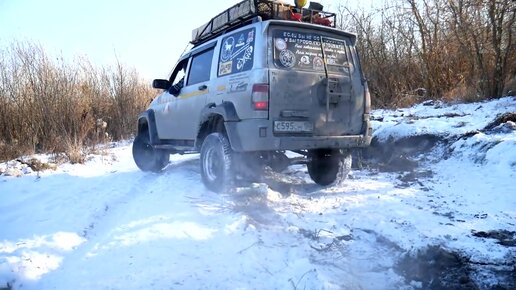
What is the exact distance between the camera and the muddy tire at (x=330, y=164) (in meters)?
5.70

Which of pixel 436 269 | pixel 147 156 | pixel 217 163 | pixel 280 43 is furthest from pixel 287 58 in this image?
pixel 147 156

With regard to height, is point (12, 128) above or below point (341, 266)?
above

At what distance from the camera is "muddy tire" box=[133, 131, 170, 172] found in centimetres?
751

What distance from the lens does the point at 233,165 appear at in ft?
16.7

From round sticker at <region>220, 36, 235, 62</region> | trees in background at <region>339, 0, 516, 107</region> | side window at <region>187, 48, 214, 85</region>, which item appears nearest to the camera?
round sticker at <region>220, 36, 235, 62</region>

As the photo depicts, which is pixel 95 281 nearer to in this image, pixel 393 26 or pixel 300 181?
pixel 300 181

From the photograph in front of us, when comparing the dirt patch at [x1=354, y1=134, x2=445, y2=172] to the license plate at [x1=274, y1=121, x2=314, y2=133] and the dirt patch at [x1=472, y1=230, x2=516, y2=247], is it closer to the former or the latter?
the license plate at [x1=274, y1=121, x2=314, y2=133]

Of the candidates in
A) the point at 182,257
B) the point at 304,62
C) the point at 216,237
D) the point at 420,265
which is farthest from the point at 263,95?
the point at 420,265

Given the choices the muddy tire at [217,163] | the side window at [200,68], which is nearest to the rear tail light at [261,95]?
the muddy tire at [217,163]

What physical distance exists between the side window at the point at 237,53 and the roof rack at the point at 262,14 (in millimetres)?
259

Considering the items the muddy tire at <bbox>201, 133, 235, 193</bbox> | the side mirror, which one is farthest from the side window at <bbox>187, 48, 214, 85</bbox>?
the muddy tire at <bbox>201, 133, 235, 193</bbox>

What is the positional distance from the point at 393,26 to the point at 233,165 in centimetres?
1267

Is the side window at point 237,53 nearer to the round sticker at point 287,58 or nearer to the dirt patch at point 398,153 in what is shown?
the round sticker at point 287,58

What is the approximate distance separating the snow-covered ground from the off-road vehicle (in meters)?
0.44
